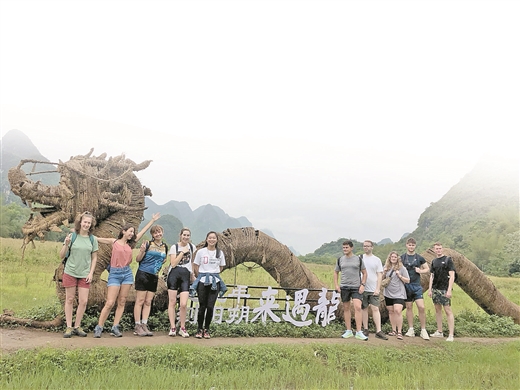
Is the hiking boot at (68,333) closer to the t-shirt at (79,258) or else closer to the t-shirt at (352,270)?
the t-shirt at (79,258)

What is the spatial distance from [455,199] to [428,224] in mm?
8719

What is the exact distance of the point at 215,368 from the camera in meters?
5.18

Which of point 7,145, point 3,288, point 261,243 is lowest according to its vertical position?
point 3,288

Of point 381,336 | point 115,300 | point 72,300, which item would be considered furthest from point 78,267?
point 381,336

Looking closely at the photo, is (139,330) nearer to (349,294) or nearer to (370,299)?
(349,294)

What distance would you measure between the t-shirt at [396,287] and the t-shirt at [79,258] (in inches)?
213

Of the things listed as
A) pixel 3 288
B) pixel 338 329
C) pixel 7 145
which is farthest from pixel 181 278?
pixel 7 145

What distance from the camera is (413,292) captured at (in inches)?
297

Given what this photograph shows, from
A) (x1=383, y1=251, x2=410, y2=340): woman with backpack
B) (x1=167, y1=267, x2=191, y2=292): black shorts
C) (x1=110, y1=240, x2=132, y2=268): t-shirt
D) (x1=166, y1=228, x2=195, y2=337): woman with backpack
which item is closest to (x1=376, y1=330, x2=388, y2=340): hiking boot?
(x1=383, y1=251, x2=410, y2=340): woman with backpack

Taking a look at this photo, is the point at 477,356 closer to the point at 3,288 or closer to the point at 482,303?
the point at 482,303

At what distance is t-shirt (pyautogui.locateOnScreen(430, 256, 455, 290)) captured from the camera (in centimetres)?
759

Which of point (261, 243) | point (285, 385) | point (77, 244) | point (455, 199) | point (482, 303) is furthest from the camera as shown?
point (455, 199)

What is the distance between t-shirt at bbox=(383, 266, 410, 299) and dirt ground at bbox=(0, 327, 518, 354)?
79cm

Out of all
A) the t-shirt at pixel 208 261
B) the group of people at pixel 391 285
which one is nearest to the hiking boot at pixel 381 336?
the group of people at pixel 391 285
